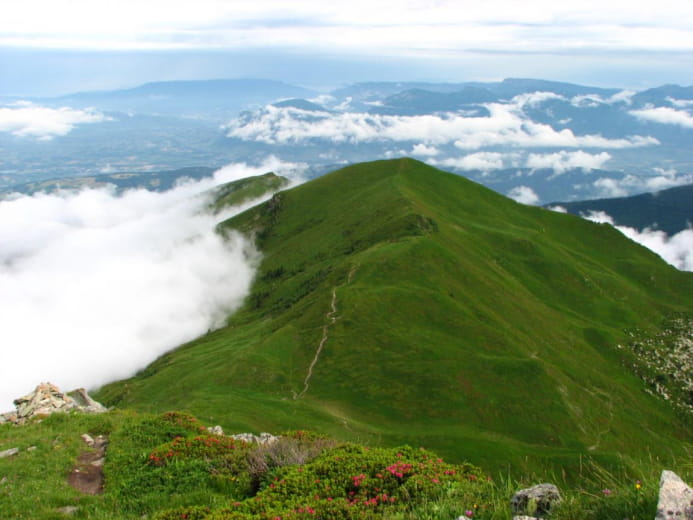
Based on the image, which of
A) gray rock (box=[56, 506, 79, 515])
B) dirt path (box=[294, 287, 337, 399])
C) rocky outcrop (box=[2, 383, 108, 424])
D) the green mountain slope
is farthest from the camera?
dirt path (box=[294, 287, 337, 399])

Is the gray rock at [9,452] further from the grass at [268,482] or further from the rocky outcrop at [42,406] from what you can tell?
the rocky outcrop at [42,406]

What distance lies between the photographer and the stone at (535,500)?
13.3m

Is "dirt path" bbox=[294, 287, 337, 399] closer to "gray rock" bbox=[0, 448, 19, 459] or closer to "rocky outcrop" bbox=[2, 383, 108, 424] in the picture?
"rocky outcrop" bbox=[2, 383, 108, 424]

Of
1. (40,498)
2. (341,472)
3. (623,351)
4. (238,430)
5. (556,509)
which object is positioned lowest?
(623,351)

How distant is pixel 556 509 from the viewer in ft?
42.8

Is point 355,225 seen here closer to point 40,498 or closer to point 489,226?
point 489,226

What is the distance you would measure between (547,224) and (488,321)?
11486 cm

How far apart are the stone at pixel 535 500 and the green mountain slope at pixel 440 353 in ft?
110

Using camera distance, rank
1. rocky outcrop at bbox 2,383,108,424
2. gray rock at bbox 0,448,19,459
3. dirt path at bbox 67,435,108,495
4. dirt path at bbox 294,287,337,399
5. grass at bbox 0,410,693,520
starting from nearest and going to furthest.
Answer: grass at bbox 0,410,693,520 → dirt path at bbox 67,435,108,495 → gray rock at bbox 0,448,19,459 → rocky outcrop at bbox 2,383,108,424 → dirt path at bbox 294,287,337,399

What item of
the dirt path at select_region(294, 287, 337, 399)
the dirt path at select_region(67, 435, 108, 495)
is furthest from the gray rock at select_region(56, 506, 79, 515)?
the dirt path at select_region(294, 287, 337, 399)

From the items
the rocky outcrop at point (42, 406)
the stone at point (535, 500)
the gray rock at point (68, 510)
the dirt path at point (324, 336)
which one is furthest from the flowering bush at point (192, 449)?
the dirt path at point (324, 336)

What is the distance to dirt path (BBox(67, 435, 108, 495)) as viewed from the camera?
2150 centimetres

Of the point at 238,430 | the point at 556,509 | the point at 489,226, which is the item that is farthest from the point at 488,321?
the point at 556,509

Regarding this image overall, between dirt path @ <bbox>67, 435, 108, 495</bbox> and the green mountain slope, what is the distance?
31594 millimetres
